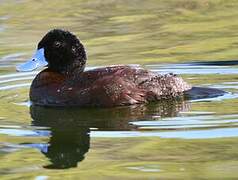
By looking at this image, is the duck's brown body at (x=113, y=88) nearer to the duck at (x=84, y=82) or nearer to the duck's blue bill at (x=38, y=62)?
the duck at (x=84, y=82)

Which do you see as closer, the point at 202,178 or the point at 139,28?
the point at 202,178

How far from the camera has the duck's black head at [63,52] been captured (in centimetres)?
934

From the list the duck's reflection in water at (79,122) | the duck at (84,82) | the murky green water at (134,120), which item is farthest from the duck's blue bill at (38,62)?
the duck's reflection in water at (79,122)

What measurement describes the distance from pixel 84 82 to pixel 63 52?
80 centimetres

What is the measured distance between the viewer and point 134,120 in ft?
26.0

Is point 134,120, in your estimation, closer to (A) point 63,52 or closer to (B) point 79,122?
(B) point 79,122

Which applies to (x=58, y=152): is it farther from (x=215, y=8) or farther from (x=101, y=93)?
(x=215, y=8)

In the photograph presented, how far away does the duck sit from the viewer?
340 inches

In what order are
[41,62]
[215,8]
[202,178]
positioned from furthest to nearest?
[215,8], [41,62], [202,178]

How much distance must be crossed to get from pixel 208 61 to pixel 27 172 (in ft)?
17.0

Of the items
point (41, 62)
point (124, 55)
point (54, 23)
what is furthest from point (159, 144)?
point (54, 23)

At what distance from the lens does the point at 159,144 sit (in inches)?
268

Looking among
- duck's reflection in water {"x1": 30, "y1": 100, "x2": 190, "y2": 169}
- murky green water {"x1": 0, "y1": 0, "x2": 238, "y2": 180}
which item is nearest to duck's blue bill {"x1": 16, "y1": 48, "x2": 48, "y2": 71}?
murky green water {"x1": 0, "y1": 0, "x2": 238, "y2": 180}

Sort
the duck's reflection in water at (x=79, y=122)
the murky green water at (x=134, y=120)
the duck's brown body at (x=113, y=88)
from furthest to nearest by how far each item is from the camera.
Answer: the duck's brown body at (x=113, y=88) → the duck's reflection in water at (x=79, y=122) → the murky green water at (x=134, y=120)
